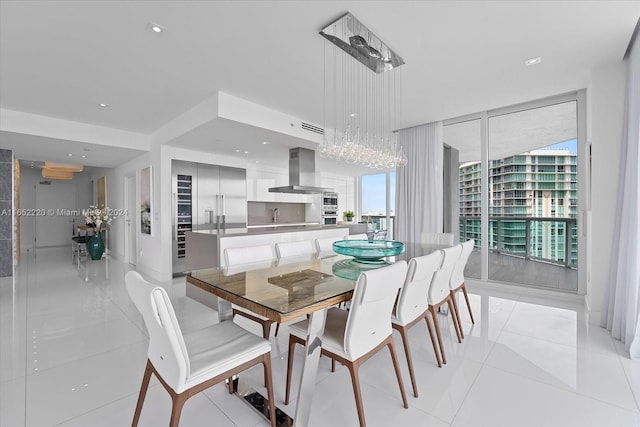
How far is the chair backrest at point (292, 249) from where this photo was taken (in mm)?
3018

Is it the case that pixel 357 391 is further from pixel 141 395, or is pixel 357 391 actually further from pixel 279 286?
pixel 141 395

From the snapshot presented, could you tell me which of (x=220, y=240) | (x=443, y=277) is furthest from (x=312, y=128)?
(x=443, y=277)

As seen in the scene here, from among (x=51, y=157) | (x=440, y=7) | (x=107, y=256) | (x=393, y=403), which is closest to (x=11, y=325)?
(x=393, y=403)

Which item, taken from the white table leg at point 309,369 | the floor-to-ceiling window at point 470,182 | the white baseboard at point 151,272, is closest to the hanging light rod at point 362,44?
the white table leg at point 309,369

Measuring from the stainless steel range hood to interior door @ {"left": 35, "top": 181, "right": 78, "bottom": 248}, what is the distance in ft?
30.4

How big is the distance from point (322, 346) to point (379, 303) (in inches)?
16.3

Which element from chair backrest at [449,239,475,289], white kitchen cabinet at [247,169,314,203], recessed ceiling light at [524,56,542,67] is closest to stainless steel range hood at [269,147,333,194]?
white kitchen cabinet at [247,169,314,203]

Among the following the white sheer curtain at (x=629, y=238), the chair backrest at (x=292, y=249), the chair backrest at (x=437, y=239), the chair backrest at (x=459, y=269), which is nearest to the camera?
the white sheer curtain at (x=629, y=238)

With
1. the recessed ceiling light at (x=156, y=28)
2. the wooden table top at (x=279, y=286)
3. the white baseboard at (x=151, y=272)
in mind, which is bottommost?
the white baseboard at (x=151, y=272)

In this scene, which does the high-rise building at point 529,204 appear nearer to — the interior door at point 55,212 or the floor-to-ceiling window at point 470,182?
the floor-to-ceiling window at point 470,182

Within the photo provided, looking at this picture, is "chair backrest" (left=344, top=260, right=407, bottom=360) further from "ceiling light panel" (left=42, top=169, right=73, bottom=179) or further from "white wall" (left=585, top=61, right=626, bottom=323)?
"ceiling light panel" (left=42, top=169, right=73, bottom=179)

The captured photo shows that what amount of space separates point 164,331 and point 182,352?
0.41ft

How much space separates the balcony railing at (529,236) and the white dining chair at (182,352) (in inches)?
168

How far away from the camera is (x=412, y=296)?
6.64 feet
